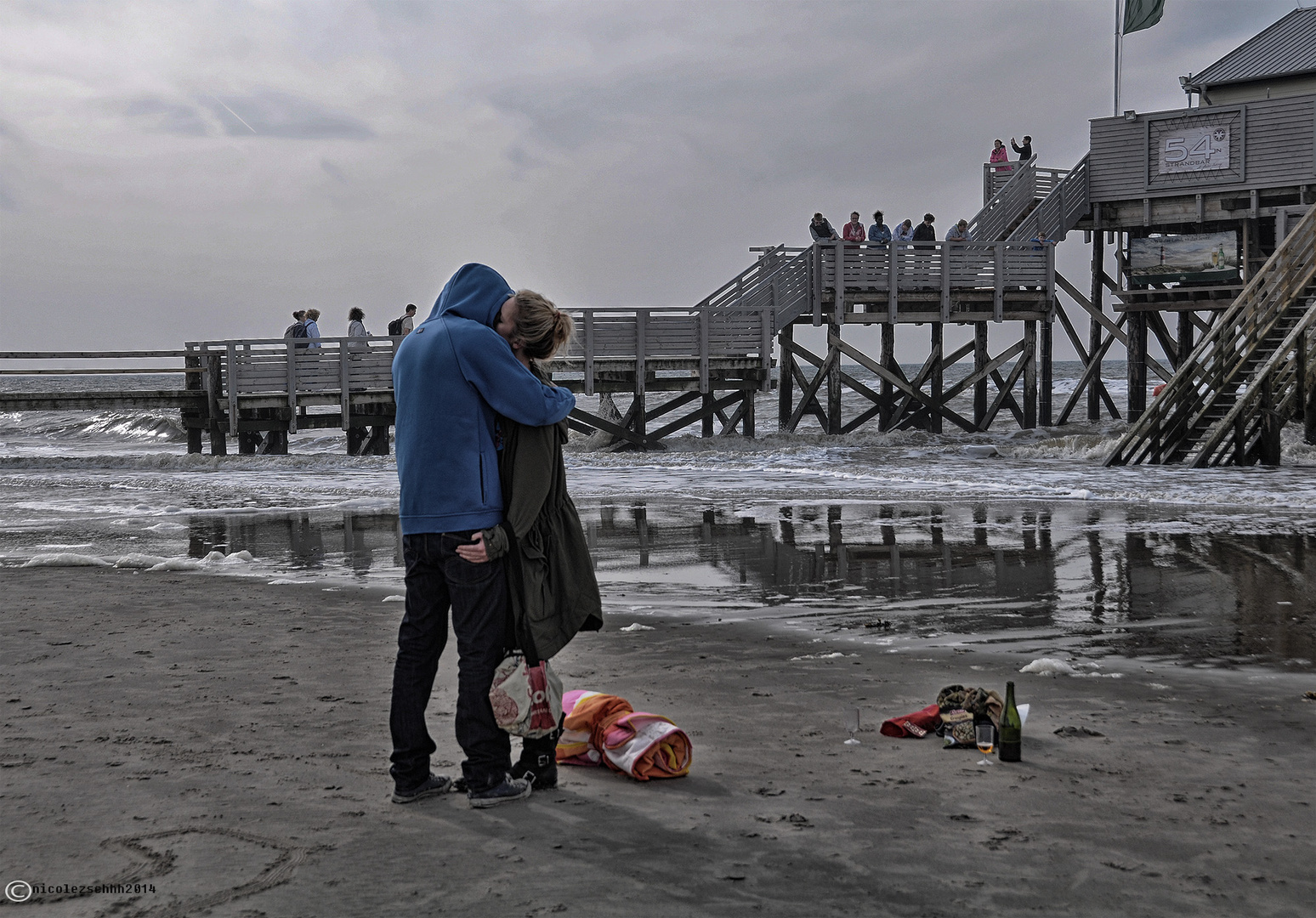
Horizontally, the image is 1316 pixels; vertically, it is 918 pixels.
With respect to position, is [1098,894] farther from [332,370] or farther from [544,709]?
[332,370]

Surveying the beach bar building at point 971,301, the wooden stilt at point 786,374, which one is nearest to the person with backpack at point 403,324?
the beach bar building at point 971,301

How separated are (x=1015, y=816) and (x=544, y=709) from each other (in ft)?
4.58

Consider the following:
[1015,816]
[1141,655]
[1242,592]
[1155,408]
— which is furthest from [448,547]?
[1155,408]

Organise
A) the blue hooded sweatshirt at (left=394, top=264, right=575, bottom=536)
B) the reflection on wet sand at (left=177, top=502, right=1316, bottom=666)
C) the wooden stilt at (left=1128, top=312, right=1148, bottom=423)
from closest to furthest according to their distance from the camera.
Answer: the blue hooded sweatshirt at (left=394, top=264, right=575, bottom=536) < the reflection on wet sand at (left=177, top=502, right=1316, bottom=666) < the wooden stilt at (left=1128, top=312, right=1148, bottom=423)

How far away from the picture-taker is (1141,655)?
19.3ft

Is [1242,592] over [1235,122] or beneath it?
beneath

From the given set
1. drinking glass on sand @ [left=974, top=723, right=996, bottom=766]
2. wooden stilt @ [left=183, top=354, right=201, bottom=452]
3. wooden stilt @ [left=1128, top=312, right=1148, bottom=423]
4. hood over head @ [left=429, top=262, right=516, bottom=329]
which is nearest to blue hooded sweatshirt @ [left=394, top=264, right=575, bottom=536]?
hood over head @ [left=429, top=262, right=516, bottom=329]

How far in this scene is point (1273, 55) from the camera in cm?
2947

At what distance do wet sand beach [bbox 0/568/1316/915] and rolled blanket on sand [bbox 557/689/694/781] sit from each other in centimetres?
7

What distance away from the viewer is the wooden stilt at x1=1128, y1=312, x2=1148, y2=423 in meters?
28.9

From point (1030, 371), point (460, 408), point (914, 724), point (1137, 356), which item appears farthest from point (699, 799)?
point (1137, 356)

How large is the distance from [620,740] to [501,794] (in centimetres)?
49

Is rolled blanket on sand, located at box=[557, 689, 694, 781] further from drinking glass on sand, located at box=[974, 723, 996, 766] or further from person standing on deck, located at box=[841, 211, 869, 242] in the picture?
person standing on deck, located at box=[841, 211, 869, 242]

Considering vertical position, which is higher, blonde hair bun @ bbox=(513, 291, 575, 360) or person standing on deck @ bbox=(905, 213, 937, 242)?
person standing on deck @ bbox=(905, 213, 937, 242)
